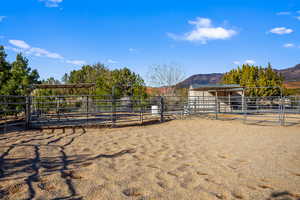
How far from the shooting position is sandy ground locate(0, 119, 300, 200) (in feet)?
8.64

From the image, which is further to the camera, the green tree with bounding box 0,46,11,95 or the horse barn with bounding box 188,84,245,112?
the horse barn with bounding box 188,84,245,112

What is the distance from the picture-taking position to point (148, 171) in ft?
11.1

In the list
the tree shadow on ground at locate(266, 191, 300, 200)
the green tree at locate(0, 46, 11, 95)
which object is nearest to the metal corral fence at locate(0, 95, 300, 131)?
the green tree at locate(0, 46, 11, 95)

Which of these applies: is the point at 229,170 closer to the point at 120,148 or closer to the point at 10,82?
the point at 120,148

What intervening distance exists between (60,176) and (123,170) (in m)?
0.91

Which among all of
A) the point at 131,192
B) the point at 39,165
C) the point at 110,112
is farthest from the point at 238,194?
the point at 110,112

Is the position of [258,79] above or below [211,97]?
above

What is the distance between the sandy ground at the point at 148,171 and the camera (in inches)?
104

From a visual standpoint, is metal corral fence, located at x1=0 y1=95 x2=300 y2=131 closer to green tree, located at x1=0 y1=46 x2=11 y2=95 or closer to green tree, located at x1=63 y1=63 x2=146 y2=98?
green tree, located at x1=0 y1=46 x2=11 y2=95

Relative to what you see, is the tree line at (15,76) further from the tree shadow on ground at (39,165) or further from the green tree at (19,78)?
the tree shadow on ground at (39,165)

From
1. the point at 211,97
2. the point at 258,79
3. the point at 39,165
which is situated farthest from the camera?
the point at 258,79

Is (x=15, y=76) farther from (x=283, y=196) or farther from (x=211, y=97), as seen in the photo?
(x=283, y=196)

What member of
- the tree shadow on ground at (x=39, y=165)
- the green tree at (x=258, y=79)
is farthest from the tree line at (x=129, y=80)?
the tree shadow on ground at (x=39, y=165)

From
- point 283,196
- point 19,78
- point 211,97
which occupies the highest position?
point 19,78
